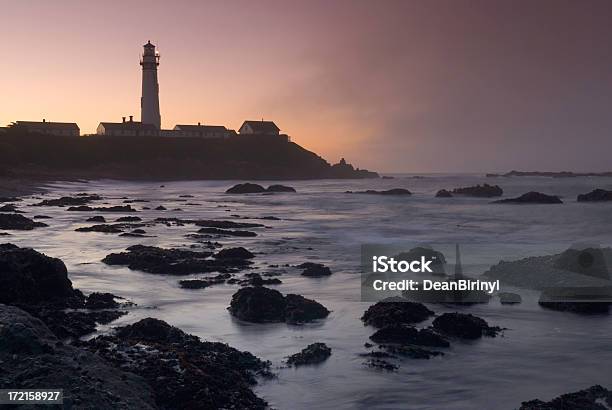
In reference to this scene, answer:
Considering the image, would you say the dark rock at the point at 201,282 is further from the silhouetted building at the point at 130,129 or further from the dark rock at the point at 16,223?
the silhouetted building at the point at 130,129

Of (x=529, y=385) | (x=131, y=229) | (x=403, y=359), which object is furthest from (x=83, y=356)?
(x=131, y=229)

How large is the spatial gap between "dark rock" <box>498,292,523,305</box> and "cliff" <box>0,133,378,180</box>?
7670 centimetres

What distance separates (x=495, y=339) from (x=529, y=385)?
1.97m

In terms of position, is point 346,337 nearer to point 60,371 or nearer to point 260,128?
point 60,371

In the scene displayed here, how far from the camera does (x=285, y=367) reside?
805 cm

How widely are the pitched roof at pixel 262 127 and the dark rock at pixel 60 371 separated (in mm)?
117462

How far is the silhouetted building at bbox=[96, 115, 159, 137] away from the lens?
105125mm

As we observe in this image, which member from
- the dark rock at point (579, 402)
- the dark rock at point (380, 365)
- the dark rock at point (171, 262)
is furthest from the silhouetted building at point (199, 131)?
the dark rock at point (579, 402)

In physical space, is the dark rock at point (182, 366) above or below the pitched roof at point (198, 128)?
below

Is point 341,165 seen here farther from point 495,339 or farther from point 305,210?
point 495,339

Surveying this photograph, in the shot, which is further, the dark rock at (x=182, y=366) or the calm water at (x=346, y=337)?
the calm water at (x=346, y=337)

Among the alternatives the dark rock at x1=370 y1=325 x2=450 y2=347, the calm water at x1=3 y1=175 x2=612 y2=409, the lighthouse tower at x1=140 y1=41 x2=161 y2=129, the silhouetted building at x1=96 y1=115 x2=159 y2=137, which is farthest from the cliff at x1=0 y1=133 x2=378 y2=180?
the dark rock at x1=370 y1=325 x2=450 y2=347

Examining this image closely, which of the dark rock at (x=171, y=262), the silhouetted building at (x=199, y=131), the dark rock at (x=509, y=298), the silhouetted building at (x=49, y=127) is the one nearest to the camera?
the dark rock at (x=509, y=298)

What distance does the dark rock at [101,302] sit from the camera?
1060 cm
